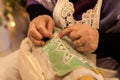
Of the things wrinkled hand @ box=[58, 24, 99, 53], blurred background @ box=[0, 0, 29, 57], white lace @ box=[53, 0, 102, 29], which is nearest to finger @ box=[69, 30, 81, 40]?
wrinkled hand @ box=[58, 24, 99, 53]

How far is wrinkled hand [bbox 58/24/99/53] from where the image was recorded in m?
0.60

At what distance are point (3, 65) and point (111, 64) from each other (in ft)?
1.13

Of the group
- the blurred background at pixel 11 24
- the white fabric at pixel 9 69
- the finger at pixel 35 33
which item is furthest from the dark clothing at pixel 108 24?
the blurred background at pixel 11 24

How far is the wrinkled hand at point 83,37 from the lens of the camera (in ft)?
1.98

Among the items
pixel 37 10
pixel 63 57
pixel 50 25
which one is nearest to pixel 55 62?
pixel 63 57

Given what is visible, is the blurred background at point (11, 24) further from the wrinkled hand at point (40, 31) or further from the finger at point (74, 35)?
the finger at point (74, 35)

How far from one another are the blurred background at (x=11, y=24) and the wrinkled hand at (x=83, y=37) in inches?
51.0

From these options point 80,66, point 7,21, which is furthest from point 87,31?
point 7,21

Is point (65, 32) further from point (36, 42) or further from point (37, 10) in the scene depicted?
point (37, 10)

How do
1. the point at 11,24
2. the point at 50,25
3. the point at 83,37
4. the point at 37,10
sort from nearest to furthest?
the point at 83,37, the point at 50,25, the point at 37,10, the point at 11,24

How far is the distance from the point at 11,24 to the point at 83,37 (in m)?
1.47

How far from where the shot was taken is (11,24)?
6.55 ft

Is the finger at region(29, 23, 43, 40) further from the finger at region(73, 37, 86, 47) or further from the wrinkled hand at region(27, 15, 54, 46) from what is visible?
the finger at region(73, 37, 86, 47)

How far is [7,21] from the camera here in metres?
1.95
